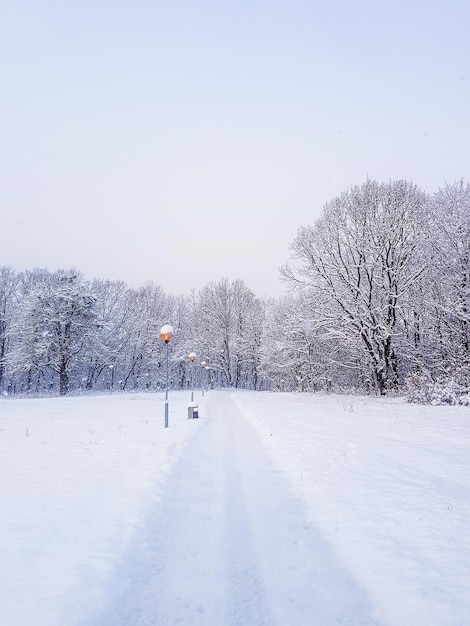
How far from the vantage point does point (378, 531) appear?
14.4ft

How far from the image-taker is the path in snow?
3115mm

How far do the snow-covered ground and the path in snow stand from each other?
0.06ft

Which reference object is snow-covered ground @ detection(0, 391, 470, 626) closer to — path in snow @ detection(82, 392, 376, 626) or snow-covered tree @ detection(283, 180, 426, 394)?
path in snow @ detection(82, 392, 376, 626)

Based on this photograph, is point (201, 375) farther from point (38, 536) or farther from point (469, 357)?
point (38, 536)

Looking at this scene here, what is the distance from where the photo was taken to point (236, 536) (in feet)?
15.2

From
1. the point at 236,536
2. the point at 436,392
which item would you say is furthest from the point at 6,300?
the point at 236,536

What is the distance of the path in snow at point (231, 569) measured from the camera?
3.12 m

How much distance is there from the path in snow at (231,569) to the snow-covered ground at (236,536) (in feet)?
0.06

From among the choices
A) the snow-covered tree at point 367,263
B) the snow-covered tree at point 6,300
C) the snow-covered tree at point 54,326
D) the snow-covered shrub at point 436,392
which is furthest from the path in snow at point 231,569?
the snow-covered tree at point 6,300

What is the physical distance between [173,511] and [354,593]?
291 centimetres

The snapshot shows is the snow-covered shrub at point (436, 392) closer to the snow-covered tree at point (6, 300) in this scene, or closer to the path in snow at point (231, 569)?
the path in snow at point (231, 569)

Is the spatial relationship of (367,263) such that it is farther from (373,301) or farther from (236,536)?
(236,536)

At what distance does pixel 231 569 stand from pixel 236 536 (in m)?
0.81

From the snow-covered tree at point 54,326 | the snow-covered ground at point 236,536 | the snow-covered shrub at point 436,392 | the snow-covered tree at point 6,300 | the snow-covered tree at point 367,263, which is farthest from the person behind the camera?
the snow-covered tree at point 6,300
